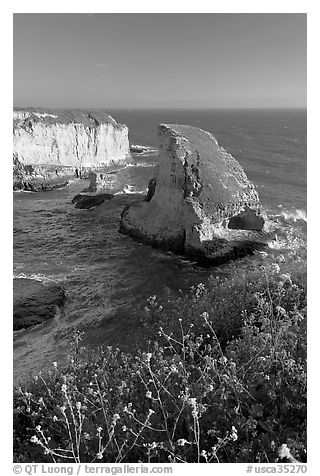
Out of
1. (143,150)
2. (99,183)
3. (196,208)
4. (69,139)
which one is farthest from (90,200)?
(143,150)

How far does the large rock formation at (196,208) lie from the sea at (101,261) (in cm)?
109

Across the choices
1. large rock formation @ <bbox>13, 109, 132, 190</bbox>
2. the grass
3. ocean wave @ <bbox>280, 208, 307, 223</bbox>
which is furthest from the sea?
large rock formation @ <bbox>13, 109, 132, 190</bbox>

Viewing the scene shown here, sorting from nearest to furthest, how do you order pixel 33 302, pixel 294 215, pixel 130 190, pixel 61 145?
pixel 33 302 → pixel 294 215 → pixel 130 190 → pixel 61 145

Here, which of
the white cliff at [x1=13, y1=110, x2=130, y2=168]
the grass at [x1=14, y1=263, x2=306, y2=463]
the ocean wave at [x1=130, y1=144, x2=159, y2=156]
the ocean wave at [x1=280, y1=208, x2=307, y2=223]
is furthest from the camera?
the ocean wave at [x1=130, y1=144, x2=159, y2=156]

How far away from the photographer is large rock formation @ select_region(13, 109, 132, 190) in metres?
51.8

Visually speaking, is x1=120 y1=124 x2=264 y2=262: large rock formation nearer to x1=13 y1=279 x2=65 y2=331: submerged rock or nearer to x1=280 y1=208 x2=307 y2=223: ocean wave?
x1=280 y1=208 x2=307 y2=223: ocean wave

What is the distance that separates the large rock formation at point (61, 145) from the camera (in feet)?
170

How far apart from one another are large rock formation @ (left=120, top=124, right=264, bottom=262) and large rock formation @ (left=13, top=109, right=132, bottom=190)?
23.5 m

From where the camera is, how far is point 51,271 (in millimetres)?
23609

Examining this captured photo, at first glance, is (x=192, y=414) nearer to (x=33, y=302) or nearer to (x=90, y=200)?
(x=33, y=302)

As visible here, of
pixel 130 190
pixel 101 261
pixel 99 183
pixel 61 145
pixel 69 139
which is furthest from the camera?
pixel 69 139

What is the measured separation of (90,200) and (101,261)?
15.6 metres

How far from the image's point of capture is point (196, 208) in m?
26.8
